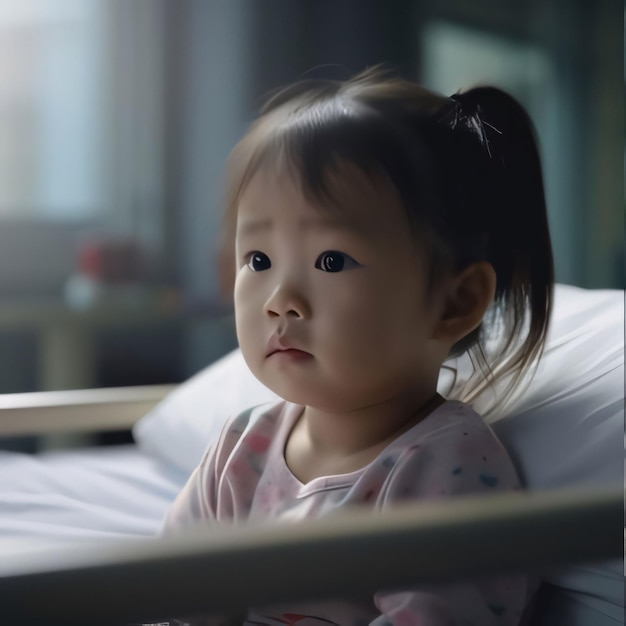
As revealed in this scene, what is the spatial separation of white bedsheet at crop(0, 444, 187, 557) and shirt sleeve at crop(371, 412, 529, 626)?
0.99 ft

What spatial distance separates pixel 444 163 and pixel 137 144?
2.13 m

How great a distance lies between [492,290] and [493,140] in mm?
95

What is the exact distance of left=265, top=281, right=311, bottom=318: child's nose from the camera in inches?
21.1

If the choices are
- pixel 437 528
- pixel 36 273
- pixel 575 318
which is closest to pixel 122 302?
pixel 36 273

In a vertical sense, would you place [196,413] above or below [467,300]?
below

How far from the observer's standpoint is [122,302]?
225cm

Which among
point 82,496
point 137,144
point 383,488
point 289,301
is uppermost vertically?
point 137,144

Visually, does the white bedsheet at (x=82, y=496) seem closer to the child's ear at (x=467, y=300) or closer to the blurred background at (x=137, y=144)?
the child's ear at (x=467, y=300)

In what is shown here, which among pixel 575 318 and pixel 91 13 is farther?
pixel 91 13

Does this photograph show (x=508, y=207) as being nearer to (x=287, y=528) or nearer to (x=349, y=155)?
(x=349, y=155)

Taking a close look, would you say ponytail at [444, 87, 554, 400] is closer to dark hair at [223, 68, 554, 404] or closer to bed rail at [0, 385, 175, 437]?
dark hair at [223, 68, 554, 404]

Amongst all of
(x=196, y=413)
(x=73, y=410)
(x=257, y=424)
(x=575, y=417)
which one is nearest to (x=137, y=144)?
(x=73, y=410)

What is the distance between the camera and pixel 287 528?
1.03 feet

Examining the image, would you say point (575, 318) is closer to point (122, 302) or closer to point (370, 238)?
point (370, 238)
